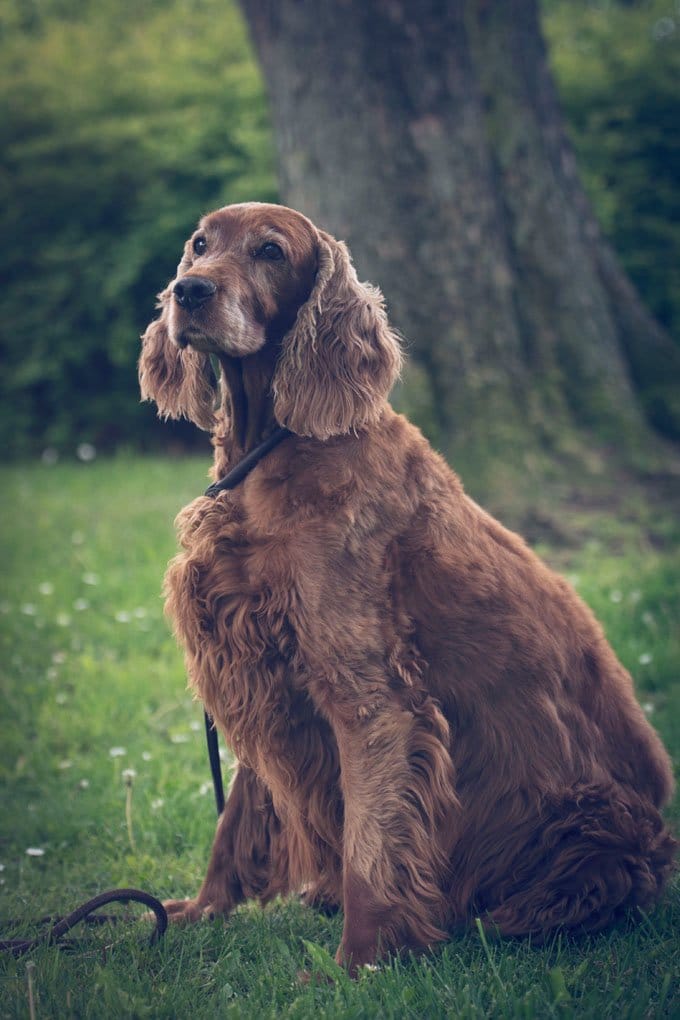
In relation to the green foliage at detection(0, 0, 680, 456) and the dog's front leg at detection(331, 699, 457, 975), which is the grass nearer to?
the dog's front leg at detection(331, 699, 457, 975)

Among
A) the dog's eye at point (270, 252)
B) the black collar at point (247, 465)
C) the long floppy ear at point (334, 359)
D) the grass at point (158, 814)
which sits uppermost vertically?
the dog's eye at point (270, 252)

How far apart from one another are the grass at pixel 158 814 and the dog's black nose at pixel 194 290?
1.61 m

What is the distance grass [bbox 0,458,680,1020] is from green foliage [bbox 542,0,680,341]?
190 inches

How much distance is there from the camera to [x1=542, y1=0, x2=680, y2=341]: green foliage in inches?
386

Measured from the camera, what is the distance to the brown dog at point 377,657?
2.50 metres

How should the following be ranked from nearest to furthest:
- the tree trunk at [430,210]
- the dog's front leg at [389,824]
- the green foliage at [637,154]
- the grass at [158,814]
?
the grass at [158,814] < the dog's front leg at [389,824] < the tree trunk at [430,210] < the green foliage at [637,154]

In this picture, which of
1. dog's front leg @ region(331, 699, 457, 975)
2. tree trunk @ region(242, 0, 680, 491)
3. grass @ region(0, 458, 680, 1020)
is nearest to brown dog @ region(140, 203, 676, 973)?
dog's front leg @ region(331, 699, 457, 975)

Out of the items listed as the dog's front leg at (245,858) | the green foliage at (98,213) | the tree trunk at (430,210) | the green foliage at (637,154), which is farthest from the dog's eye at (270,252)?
the green foliage at (98,213)

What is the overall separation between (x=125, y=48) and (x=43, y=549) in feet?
32.1

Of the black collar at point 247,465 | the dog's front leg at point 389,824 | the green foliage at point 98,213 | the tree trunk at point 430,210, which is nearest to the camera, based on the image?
the dog's front leg at point 389,824

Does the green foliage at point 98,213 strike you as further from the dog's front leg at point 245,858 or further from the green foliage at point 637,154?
the dog's front leg at point 245,858

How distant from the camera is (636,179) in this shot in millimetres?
9898

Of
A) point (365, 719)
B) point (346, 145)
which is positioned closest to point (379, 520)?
point (365, 719)

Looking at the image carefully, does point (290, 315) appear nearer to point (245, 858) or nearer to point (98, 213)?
point (245, 858)
